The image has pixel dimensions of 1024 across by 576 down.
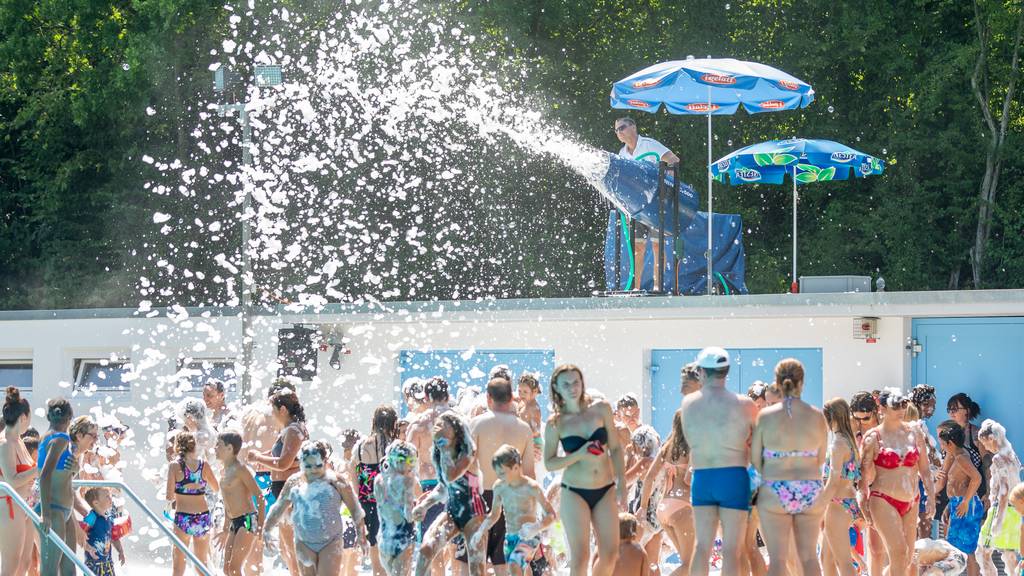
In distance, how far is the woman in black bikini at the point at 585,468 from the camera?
8102 millimetres

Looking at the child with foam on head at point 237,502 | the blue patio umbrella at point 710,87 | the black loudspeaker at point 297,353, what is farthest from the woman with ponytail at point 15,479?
the blue patio umbrella at point 710,87

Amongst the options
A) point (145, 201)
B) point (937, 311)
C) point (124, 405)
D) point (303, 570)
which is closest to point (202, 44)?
point (145, 201)

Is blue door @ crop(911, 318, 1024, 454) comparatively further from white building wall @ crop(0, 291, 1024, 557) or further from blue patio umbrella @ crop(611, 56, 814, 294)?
blue patio umbrella @ crop(611, 56, 814, 294)

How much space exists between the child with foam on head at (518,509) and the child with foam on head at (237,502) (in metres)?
2.28

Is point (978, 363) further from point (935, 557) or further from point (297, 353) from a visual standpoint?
point (297, 353)

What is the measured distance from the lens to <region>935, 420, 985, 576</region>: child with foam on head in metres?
10.1

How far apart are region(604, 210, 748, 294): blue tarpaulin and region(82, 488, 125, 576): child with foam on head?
672cm

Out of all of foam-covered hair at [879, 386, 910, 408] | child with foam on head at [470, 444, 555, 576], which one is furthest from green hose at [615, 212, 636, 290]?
child with foam on head at [470, 444, 555, 576]

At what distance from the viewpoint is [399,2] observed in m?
29.2

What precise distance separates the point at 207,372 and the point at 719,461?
10.6 m

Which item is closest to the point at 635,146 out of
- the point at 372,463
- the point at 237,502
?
the point at 372,463

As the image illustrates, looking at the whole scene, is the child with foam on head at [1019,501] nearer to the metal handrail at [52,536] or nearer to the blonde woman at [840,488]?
the blonde woman at [840,488]

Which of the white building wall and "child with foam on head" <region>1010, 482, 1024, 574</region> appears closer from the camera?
A: "child with foam on head" <region>1010, 482, 1024, 574</region>

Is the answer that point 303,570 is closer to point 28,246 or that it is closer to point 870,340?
point 870,340
